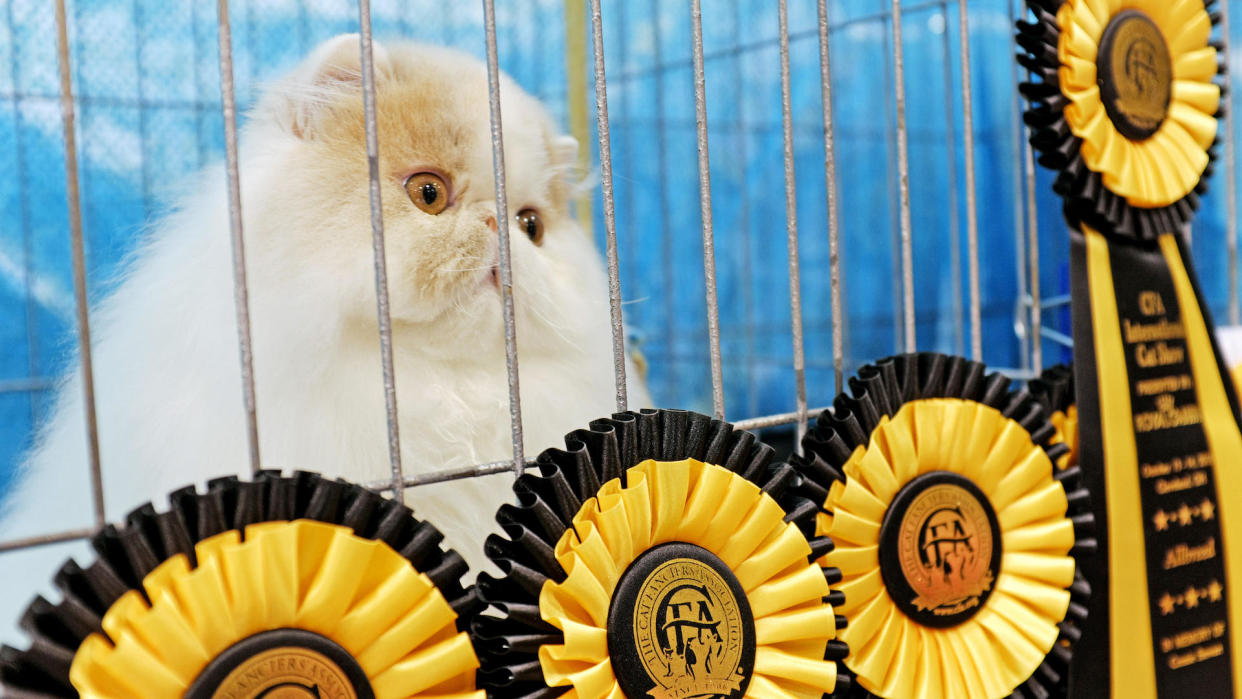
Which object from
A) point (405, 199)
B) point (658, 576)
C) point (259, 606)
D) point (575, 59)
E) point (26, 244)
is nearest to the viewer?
point (259, 606)

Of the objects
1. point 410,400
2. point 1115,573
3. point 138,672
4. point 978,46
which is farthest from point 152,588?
point 978,46

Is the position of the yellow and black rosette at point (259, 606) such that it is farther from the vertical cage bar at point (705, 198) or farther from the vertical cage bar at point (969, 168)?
the vertical cage bar at point (969, 168)

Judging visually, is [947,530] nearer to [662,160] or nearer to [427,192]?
[427,192]

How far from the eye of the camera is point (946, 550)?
2.21ft

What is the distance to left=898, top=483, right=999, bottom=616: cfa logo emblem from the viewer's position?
662 mm

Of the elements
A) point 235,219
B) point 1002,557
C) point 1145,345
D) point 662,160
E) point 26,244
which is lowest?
point 1002,557

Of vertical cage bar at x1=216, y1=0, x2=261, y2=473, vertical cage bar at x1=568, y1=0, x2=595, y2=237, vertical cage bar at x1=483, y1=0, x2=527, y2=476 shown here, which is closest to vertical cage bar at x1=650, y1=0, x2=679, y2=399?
vertical cage bar at x1=568, y1=0, x2=595, y2=237

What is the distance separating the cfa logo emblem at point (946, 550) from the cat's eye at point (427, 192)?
0.38m

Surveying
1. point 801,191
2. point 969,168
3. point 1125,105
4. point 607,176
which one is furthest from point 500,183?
point 801,191

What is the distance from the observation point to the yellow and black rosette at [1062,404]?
2.68ft

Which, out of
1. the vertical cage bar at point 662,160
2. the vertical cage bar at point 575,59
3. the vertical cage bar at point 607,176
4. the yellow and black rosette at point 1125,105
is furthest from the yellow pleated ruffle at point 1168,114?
the vertical cage bar at point 575,59

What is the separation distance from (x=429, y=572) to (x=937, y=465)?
38cm

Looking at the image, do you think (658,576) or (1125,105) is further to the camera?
(1125,105)

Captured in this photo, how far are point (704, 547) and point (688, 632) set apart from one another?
0.05 metres
